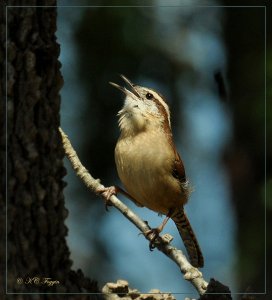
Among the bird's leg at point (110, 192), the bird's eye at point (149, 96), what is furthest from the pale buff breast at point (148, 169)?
the bird's eye at point (149, 96)

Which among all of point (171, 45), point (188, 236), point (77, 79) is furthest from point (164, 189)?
point (171, 45)

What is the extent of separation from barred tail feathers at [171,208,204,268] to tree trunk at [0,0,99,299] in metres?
1.99

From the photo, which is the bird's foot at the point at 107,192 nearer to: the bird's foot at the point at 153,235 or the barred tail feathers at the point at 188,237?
the bird's foot at the point at 153,235

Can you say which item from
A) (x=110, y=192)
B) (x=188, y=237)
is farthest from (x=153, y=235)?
(x=188, y=237)

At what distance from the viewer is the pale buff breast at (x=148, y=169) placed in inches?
190

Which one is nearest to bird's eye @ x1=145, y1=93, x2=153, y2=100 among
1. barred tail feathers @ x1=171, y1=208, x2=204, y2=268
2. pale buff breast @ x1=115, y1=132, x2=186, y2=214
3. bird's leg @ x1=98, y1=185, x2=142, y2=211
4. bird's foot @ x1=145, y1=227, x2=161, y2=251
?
pale buff breast @ x1=115, y1=132, x2=186, y2=214

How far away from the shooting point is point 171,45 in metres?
7.80

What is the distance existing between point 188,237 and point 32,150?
8.36 ft

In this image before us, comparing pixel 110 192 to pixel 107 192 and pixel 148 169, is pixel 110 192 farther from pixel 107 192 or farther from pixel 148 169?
pixel 148 169

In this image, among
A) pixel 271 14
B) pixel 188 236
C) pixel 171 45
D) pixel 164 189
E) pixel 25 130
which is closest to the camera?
pixel 25 130

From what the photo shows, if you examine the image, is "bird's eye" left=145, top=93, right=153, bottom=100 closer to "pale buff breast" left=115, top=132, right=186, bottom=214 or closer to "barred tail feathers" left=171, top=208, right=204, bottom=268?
"pale buff breast" left=115, top=132, right=186, bottom=214

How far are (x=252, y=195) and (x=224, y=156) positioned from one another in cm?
69

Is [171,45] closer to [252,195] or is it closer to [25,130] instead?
[252,195]

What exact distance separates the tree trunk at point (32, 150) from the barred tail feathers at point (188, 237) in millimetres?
1995
